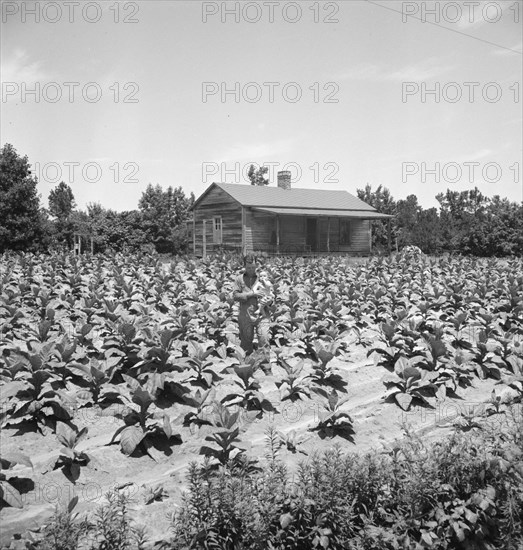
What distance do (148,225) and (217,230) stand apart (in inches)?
546

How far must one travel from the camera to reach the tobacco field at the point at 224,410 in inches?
164

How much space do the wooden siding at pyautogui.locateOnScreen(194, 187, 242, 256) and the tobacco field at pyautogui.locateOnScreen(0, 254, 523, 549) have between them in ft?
63.3

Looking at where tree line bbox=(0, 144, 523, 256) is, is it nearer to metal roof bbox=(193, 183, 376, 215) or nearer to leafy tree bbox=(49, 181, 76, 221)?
leafy tree bbox=(49, 181, 76, 221)

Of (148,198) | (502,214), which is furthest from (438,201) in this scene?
(148,198)

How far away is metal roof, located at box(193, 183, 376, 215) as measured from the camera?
104 ft

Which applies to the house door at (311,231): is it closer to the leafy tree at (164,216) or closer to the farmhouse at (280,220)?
the farmhouse at (280,220)

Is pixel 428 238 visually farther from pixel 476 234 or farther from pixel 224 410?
pixel 224 410

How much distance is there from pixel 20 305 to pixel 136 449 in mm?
6481

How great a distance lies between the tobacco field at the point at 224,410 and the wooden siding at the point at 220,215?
19305 millimetres

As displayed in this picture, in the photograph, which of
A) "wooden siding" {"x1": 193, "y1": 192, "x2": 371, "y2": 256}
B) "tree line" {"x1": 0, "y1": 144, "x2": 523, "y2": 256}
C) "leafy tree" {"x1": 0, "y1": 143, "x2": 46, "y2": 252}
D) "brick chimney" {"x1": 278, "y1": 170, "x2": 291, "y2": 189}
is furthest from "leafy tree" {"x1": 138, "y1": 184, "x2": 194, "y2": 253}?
"leafy tree" {"x1": 0, "y1": 143, "x2": 46, "y2": 252}

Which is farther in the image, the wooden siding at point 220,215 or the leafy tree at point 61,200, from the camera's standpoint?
the leafy tree at point 61,200

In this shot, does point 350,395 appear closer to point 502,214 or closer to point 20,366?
point 20,366

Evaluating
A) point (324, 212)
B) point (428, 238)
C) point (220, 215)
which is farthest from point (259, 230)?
point (428, 238)

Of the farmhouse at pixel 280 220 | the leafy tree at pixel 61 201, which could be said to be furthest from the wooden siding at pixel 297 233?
the leafy tree at pixel 61 201
